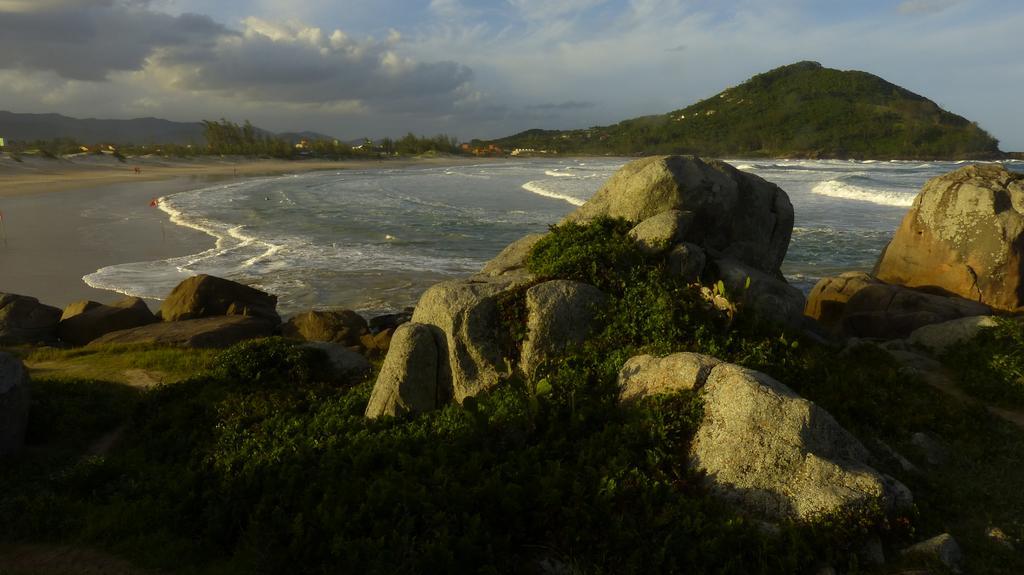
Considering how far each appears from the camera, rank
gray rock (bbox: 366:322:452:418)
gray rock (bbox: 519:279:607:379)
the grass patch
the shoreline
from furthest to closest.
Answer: the shoreline → the grass patch → gray rock (bbox: 519:279:607:379) → gray rock (bbox: 366:322:452:418)

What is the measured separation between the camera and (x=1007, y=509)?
7012 millimetres

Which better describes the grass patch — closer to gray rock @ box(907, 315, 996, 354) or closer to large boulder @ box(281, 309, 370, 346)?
large boulder @ box(281, 309, 370, 346)

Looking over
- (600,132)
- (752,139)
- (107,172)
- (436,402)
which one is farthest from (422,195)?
(600,132)

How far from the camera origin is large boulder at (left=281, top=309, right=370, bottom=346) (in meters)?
15.8

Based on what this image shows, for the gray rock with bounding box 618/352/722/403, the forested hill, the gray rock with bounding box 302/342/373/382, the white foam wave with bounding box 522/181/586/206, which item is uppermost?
the forested hill

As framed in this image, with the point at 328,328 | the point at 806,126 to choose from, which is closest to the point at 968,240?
the point at 328,328

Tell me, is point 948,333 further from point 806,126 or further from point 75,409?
point 806,126

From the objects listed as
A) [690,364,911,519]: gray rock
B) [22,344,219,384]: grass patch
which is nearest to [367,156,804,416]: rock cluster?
[690,364,911,519]: gray rock

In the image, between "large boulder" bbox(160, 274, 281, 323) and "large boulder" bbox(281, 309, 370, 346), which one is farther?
"large boulder" bbox(160, 274, 281, 323)

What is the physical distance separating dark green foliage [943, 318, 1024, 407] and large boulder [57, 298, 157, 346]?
17.5 metres

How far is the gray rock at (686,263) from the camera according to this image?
10859mm

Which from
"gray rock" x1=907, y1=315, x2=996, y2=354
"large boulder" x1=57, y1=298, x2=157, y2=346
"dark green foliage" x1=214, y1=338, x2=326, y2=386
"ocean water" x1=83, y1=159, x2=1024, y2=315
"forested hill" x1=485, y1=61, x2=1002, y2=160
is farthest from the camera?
"forested hill" x1=485, y1=61, x2=1002, y2=160

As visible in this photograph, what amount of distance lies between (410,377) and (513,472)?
103 inches

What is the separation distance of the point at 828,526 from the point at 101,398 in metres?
11.0
